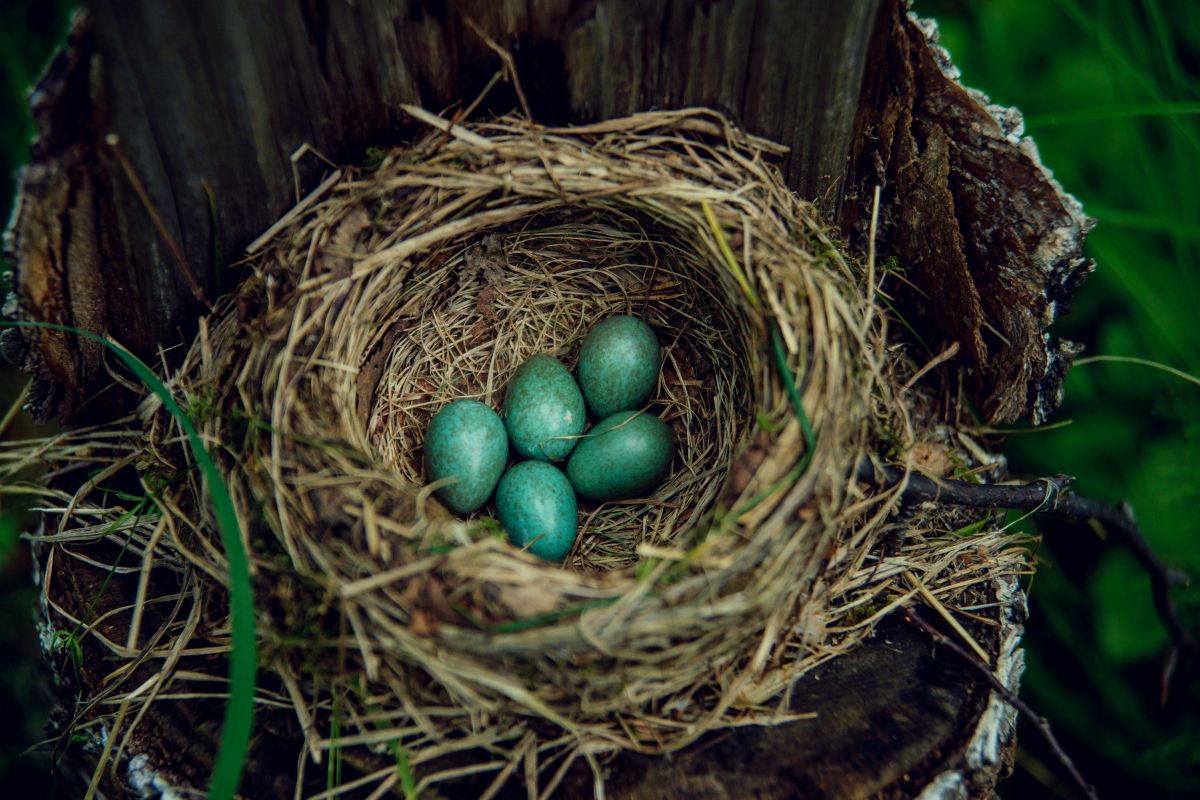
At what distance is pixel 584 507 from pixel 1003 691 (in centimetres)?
110

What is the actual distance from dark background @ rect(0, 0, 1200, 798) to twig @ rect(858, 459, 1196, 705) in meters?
0.18

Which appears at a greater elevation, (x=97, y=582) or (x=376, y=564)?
(x=376, y=564)

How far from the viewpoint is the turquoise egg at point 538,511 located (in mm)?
1976

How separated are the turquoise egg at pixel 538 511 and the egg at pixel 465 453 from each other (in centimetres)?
6

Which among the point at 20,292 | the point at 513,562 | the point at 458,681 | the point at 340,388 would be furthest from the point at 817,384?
the point at 20,292

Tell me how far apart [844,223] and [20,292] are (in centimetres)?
195

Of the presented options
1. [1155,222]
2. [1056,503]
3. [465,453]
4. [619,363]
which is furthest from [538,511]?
[1155,222]

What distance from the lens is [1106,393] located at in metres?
2.65

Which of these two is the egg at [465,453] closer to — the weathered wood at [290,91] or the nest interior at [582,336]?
the nest interior at [582,336]

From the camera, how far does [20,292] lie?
68.0 inches

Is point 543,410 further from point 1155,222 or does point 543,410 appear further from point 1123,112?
point 1155,222

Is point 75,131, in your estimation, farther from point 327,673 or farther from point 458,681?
point 458,681

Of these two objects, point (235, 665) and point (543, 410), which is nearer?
point (235, 665)

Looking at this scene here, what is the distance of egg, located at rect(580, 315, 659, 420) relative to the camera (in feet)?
6.95
